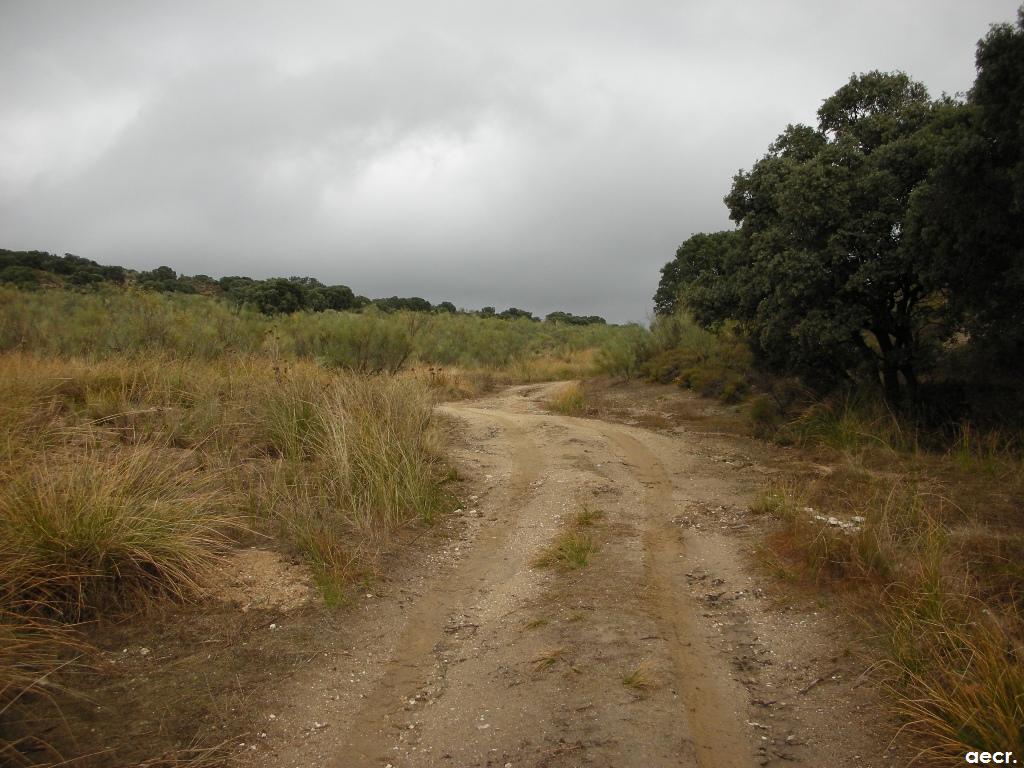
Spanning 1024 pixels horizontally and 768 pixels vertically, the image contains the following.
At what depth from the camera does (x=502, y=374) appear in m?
23.8

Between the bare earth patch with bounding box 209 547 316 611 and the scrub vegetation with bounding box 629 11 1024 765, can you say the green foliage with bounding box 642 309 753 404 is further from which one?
the bare earth patch with bounding box 209 547 316 611

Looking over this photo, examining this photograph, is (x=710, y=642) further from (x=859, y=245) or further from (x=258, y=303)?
(x=258, y=303)

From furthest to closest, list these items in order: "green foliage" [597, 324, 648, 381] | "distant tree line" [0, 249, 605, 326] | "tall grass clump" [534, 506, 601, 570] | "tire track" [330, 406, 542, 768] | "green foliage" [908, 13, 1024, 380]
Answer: "distant tree line" [0, 249, 605, 326] < "green foliage" [597, 324, 648, 381] < "green foliage" [908, 13, 1024, 380] < "tall grass clump" [534, 506, 601, 570] < "tire track" [330, 406, 542, 768]

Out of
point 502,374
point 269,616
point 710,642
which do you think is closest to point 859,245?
point 710,642

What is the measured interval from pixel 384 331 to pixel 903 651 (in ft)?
49.0

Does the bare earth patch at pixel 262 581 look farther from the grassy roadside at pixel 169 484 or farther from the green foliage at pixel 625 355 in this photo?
the green foliage at pixel 625 355

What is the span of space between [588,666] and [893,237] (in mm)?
8885

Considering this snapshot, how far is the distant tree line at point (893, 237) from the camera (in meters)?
8.07

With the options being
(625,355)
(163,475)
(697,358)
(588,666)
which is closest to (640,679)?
(588,666)

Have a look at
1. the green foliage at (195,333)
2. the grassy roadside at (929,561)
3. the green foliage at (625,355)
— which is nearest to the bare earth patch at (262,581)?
the grassy roadside at (929,561)

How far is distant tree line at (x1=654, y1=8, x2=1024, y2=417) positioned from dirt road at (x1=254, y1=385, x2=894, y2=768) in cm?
460

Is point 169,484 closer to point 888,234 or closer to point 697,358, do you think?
point 888,234

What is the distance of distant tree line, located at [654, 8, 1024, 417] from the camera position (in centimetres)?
807

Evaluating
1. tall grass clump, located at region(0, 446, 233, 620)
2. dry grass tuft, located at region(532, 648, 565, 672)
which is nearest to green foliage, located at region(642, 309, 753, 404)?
dry grass tuft, located at region(532, 648, 565, 672)
